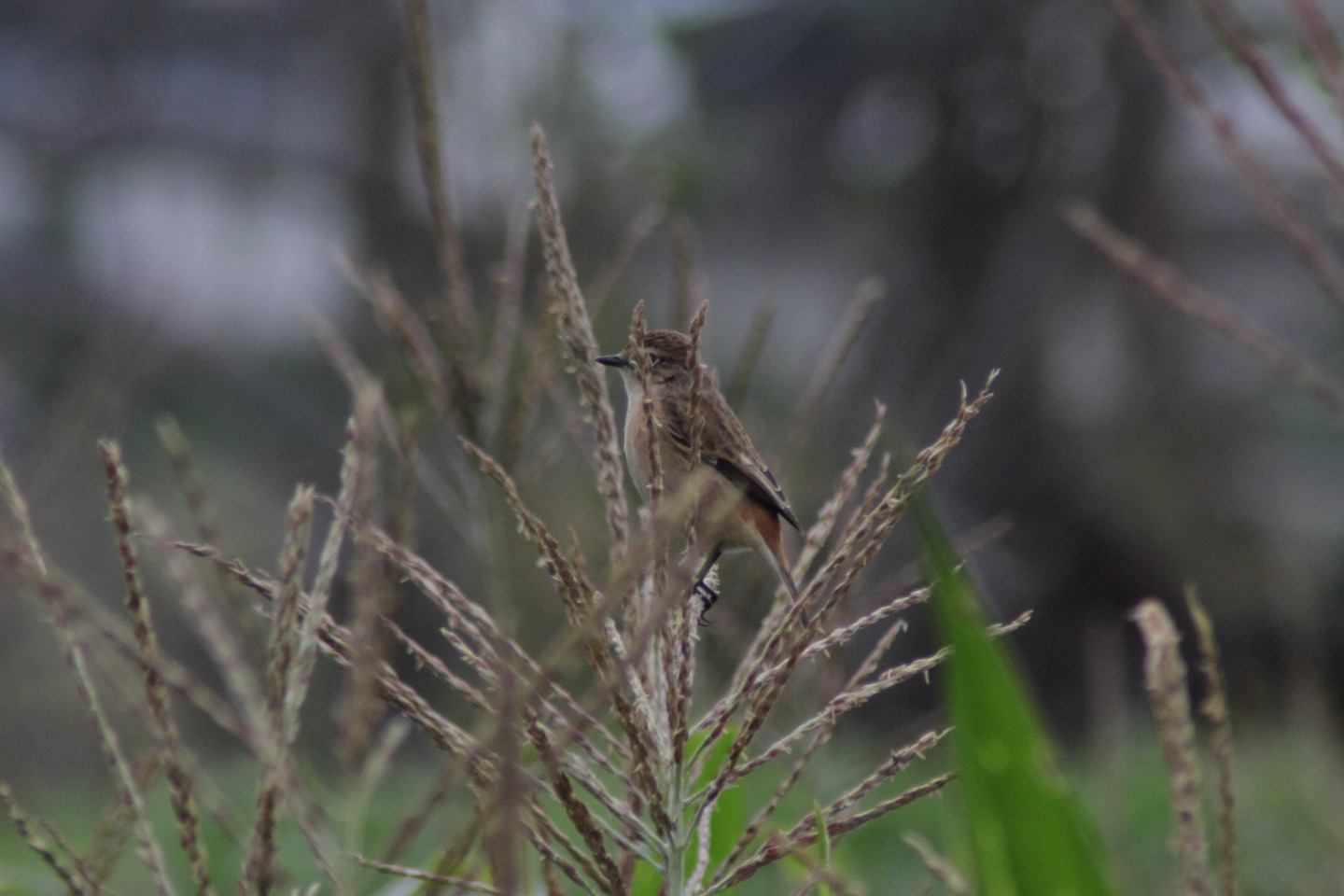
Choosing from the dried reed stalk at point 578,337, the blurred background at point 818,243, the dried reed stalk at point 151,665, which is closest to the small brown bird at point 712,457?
the dried reed stalk at point 578,337

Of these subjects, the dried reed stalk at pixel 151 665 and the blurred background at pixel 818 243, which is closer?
the dried reed stalk at pixel 151 665

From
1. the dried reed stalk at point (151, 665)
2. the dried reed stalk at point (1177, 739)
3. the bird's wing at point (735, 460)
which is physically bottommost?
the dried reed stalk at point (1177, 739)

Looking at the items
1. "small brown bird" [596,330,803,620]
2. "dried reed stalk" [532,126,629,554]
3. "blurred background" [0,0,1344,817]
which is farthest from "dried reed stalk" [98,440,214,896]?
"blurred background" [0,0,1344,817]

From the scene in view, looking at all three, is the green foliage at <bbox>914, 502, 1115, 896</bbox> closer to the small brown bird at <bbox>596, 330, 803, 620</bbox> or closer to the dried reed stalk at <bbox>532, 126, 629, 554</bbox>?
the dried reed stalk at <bbox>532, 126, 629, 554</bbox>

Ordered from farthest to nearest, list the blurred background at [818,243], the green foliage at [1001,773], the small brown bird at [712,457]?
the blurred background at [818,243]
the small brown bird at [712,457]
the green foliage at [1001,773]

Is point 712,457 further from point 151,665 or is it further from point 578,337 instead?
point 151,665

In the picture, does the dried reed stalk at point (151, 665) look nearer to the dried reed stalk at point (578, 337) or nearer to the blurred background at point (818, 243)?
the dried reed stalk at point (578, 337)

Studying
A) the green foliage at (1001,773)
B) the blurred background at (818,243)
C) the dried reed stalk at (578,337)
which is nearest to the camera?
the green foliage at (1001,773)

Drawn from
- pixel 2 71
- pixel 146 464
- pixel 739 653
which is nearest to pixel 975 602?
pixel 739 653
